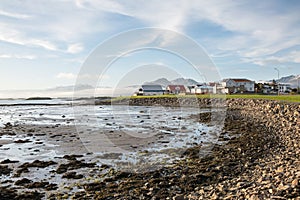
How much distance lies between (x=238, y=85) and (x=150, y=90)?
3517cm

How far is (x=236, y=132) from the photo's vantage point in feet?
71.8

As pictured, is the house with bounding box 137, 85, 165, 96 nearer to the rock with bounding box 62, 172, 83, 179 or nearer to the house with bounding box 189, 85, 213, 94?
the house with bounding box 189, 85, 213, 94

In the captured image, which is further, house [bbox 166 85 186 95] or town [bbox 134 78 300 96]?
house [bbox 166 85 186 95]

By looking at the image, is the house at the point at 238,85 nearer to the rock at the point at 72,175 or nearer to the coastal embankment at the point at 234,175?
the coastal embankment at the point at 234,175

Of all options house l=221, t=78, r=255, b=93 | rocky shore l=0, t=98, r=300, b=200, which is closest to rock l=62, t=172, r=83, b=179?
rocky shore l=0, t=98, r=300, b=200

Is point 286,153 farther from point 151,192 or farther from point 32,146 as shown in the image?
point 32,146

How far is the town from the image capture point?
3812 inches

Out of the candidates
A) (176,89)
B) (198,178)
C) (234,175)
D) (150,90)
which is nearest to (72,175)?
(198,178)

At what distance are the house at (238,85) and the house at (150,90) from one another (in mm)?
27375

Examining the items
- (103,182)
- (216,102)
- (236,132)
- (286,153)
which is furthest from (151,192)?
(216,102)

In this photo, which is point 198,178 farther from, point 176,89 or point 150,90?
point 150,90

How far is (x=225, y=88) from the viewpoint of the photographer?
96.8 m

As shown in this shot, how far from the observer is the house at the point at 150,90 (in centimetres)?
11421

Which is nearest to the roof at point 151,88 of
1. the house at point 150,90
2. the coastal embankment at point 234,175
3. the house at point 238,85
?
the house at point 150,90
